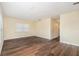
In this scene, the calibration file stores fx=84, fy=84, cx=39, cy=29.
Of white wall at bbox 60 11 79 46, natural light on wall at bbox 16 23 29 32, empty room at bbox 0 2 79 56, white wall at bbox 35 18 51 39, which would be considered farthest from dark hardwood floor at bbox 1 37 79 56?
white wall at bbox 35 18 51 39

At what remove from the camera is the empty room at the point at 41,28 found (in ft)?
11.6

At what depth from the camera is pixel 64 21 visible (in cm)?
489

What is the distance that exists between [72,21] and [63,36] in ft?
3.41

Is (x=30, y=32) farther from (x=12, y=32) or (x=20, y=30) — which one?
(x=12, y=32)

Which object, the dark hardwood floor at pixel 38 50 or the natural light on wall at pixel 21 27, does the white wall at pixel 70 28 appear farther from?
the natural light on wall at pixel 21 27

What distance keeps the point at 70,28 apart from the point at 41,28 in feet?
8.45

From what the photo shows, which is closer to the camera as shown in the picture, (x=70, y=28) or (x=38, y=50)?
(x=38, y=50)

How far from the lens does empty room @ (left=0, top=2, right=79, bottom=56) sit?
3531 mm

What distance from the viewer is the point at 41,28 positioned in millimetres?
6691

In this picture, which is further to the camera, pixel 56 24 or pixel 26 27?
pixel 56 24

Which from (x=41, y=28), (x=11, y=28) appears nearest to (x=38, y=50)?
(x=11, y=28)

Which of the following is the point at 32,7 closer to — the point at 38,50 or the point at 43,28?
the point at 38,50

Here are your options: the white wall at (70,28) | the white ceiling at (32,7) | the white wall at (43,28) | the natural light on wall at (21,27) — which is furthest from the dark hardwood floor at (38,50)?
the white wall at (43,28)

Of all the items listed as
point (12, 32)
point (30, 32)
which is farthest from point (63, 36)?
point (12, 32)
